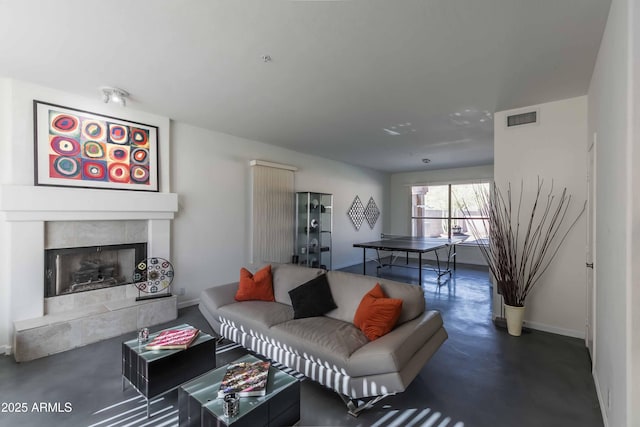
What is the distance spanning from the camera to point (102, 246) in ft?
11.9

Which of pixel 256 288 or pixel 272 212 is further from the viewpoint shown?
pixel 272 212

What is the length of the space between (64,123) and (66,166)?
0.49 m

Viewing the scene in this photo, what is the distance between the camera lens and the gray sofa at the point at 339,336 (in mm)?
1952

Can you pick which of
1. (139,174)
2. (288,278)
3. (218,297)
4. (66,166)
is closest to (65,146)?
(66,166)

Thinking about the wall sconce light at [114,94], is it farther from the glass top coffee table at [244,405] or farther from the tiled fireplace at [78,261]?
the glass top coffee table at [244,405]

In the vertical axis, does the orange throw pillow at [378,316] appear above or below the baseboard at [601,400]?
above

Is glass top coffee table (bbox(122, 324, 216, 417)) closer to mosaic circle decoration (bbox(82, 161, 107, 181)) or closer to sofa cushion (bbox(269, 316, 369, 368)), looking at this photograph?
sofa cushion (bbox(269, 316, 369, 368))

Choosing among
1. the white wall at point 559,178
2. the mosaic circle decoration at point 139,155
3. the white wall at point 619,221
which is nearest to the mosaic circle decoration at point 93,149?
the mosaic circle decoration at point 139,155

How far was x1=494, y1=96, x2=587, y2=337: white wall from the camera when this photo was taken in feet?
10.7

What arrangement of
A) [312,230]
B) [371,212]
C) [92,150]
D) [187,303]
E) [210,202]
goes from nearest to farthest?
[92,150] < [187,303] < [210,202] < [312,230] < [371,212]

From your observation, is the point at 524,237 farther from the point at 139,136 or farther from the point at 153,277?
the point at 139,136

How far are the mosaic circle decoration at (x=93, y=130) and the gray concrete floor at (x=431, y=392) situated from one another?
2.41 meters

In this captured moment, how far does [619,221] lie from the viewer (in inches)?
60.9

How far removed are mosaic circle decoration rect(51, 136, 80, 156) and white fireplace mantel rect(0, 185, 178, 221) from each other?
1.40 ft
